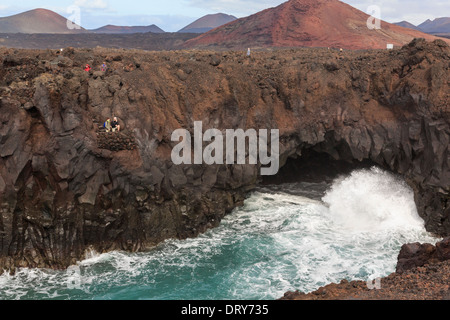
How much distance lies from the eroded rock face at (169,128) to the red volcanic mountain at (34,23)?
242ft

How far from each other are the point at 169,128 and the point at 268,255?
32.8ft

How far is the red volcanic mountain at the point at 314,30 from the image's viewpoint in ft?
205

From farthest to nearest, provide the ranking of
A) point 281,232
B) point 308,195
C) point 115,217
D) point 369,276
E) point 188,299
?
point 308,195 < point 281,232 < point 115,217 < point 369,276 < point 188,299

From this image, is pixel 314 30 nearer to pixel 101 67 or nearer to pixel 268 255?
pixel 101 67

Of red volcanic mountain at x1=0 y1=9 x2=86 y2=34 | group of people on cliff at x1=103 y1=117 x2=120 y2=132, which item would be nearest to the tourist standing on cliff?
group of people on cliff at x1=103 y1=117 x2=120 y2=132

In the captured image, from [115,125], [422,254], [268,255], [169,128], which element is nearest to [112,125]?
[115,125]

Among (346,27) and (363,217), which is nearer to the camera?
(363,217)

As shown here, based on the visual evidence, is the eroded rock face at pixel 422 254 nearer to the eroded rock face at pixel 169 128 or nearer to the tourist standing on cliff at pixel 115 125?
the eroded rock face at pixel 169 128

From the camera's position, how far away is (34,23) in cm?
9912

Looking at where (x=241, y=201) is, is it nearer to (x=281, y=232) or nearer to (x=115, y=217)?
(x=281, y=232)

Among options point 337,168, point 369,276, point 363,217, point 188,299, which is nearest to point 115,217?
point 188,299

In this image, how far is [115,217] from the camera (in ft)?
87.4

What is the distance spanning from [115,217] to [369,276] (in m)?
14.4

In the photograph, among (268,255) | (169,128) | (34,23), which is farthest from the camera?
(34,23)
